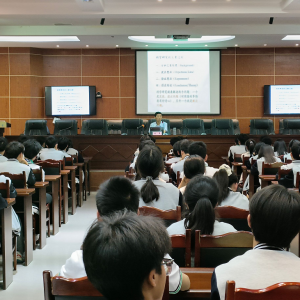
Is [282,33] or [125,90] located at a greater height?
[282,33]

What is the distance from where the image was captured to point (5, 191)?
3664 mm

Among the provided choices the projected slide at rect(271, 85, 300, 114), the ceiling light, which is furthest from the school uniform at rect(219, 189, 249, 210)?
the projected slide at rect(271, 85, 300, 114)

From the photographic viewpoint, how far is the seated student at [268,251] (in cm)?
140

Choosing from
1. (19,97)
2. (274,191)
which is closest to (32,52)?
(19,97)

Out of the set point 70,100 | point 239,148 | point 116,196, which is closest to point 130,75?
point 70,100

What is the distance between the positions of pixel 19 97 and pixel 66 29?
8.91 feet

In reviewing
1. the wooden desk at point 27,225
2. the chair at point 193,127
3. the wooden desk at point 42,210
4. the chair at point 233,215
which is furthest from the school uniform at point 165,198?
the chair at point 193,127

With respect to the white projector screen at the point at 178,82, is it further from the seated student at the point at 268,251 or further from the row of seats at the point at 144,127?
the seated student at the point at 268,251

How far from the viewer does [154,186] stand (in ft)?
10.3

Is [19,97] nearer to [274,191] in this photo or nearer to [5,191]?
[5,191]

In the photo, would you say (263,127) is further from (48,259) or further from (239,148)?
(48,259)

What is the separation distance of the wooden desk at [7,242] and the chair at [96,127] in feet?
21.9

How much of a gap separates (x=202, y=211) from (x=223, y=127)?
27.3 feet

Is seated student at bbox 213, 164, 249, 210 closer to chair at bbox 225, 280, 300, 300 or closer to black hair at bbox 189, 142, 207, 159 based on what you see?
black hair at bbox 189, 142, 207, 159
